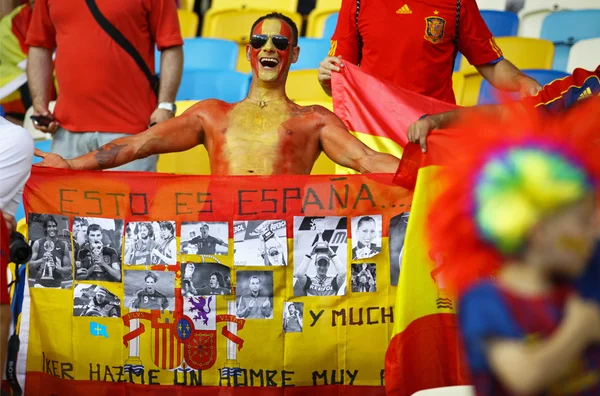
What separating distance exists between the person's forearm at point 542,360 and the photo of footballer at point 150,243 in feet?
6.85

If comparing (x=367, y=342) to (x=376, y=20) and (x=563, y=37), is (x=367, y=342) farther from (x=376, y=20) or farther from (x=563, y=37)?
(x=563, y=37)

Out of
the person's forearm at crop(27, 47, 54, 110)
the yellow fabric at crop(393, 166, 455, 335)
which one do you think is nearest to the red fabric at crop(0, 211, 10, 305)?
the yellow fabric at crop(393, 166, 455, 335)

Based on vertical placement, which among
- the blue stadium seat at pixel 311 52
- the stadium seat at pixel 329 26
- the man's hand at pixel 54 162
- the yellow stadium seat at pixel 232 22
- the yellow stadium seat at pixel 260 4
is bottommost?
the man's hand at pixel 54 162

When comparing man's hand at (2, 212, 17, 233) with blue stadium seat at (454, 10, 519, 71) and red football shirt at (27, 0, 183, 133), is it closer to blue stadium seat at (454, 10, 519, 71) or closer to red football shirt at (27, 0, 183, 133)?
red football shirt at (27, 0, 183, 133)

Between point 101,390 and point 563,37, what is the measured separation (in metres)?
5.38

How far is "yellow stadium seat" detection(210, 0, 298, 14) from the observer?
912cm

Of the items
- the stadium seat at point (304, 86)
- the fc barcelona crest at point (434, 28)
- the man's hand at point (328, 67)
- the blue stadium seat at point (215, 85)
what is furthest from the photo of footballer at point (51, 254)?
the blue stadium seat at point (215, 85)

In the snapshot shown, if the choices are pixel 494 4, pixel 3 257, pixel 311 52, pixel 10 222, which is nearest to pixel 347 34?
pixel 10 222

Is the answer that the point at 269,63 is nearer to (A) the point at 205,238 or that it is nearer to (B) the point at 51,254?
(A) the point at 205,238

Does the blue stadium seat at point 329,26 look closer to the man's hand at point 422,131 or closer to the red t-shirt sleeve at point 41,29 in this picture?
the red t-shirt sleeve at point 41,29

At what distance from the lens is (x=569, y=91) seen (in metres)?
3.62

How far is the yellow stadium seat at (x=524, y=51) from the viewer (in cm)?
730

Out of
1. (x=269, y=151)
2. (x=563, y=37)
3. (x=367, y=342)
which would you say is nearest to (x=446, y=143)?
(x=367, y=342)

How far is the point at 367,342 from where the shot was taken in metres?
3.81
